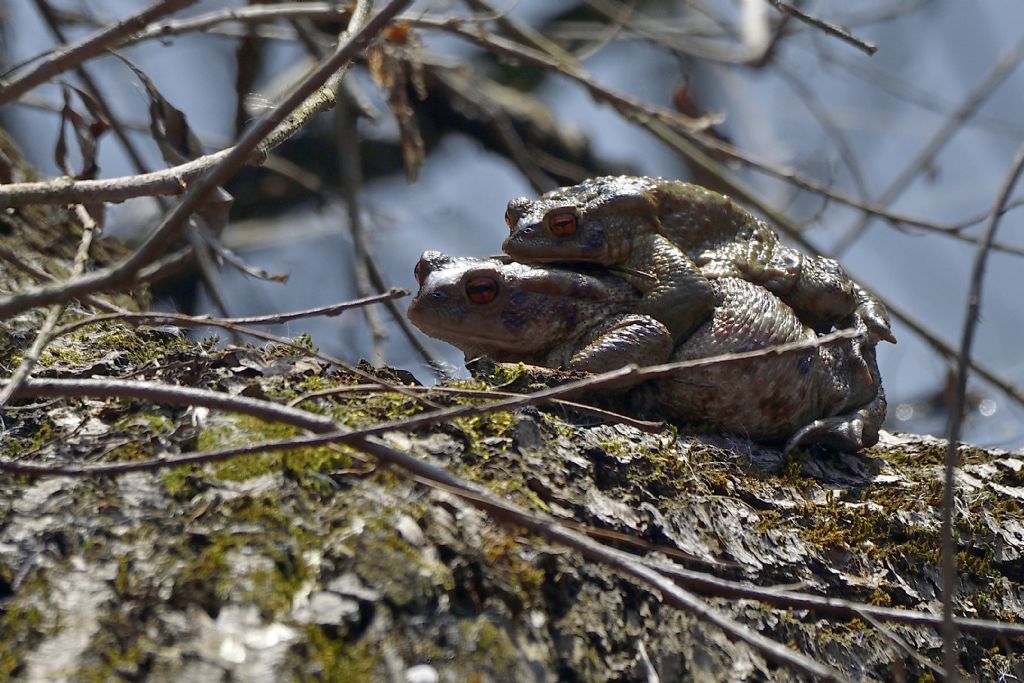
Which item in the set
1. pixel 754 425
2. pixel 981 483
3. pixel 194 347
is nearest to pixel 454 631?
pixel 194 347

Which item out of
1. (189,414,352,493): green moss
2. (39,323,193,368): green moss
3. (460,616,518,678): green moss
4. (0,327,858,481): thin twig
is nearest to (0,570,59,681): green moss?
(0,327,858,481): thin twig

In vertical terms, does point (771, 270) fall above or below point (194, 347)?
above

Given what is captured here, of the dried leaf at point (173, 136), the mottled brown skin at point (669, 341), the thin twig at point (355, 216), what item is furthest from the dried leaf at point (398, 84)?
the mottled brown skin at point (669, 341)

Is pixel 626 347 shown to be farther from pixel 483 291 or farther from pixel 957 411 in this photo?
pixel 957 411

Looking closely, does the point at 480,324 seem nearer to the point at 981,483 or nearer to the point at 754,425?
the point at 754,425

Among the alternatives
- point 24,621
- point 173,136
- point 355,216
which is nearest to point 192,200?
point 24,621

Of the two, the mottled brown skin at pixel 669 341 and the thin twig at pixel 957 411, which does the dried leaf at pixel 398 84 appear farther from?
the thin twig at pixel 957 411

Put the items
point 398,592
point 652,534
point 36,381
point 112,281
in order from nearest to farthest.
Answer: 1. point 112,281
2. point 398,592
3. point 36,381
4. point 652,534

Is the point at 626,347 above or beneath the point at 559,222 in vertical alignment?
beneath
